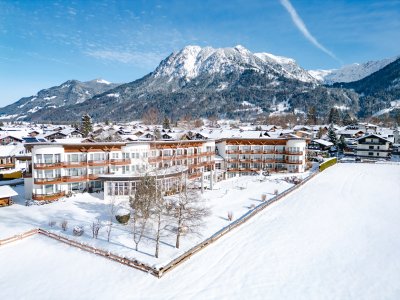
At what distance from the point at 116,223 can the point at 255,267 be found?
59.8ft

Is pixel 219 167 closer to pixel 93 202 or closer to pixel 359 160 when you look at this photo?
pixel 93 202

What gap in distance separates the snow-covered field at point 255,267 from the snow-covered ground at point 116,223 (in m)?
→ 2.32

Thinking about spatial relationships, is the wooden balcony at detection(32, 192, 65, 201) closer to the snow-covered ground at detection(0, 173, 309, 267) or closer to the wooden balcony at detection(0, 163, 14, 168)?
the snow-covered ground at detection(0, 173, 309, 267)

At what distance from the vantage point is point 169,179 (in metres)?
49.9

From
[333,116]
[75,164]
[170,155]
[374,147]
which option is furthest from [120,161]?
[333,116]

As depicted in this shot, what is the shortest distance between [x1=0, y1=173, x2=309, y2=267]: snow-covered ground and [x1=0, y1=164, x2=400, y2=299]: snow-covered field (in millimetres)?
2325

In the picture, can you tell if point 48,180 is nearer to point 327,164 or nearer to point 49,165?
point 49,165

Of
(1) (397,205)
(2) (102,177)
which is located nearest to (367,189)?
(1) (397,205)

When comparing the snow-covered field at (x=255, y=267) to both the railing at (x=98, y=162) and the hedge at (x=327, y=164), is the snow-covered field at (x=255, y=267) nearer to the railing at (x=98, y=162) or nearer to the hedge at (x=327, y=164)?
the railing at (x=98, y=162)

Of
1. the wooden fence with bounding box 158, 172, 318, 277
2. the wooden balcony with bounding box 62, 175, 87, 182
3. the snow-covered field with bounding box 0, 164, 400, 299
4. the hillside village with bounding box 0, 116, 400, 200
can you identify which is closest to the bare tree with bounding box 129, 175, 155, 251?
the wooden fence with bounding box 158, 172, 318, 277

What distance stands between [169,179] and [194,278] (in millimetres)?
25592

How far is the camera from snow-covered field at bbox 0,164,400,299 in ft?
77.8

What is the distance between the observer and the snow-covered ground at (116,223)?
3042cm

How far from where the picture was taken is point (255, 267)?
2783 cm
